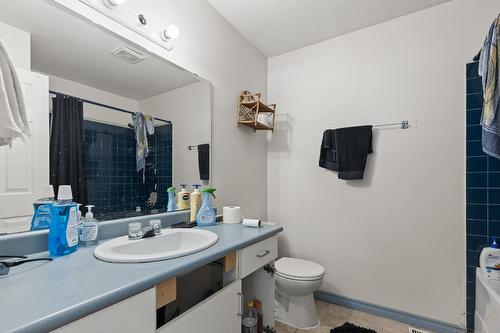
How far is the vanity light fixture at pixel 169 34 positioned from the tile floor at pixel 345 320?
206 centimetres

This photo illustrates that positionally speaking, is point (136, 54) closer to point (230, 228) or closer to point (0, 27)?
point (0, 27)

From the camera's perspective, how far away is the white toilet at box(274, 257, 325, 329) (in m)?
1.70

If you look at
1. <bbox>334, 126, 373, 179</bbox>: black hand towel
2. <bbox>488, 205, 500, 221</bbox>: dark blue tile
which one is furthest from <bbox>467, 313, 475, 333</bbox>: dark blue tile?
<bbox>334, 126, 373, 179</bbox>: black hand towel

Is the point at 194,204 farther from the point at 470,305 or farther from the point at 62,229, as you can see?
the point at 470,305

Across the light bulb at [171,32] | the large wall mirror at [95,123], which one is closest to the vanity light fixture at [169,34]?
the light bulb at [171,32]

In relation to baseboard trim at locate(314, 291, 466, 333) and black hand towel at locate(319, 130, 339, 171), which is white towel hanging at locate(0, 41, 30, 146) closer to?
black hand towel at locate(319, 130, 339, 171)

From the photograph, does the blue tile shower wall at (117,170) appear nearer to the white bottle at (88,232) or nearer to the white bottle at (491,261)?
the white bottle at (88,232)

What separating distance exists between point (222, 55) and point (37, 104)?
130 cm

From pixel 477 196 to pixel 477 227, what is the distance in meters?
0.21

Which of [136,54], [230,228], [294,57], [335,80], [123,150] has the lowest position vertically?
[230,228]

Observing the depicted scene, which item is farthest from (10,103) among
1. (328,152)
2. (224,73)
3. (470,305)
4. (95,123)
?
(470,305)

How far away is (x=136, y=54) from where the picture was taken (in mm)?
1327

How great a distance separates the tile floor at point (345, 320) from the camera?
5.73 ft

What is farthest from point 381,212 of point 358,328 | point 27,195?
point 27,195
